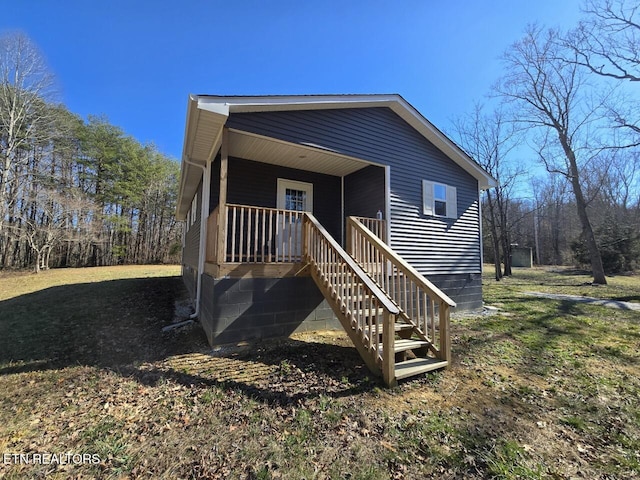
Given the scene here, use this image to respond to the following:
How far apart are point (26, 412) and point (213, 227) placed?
348 cm

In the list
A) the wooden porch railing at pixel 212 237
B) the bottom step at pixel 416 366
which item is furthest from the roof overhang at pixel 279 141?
the bottom step at pixel 416 366

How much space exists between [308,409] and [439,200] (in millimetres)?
7075

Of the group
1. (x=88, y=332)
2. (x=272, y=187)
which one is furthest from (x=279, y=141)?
(x=88, y=332)

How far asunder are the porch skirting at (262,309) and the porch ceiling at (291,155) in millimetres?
2877

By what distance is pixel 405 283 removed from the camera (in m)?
4.66

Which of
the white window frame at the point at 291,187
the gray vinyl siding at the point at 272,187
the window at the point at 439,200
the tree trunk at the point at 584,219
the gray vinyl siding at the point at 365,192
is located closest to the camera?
the gray vinyl siding at the point at 272,187

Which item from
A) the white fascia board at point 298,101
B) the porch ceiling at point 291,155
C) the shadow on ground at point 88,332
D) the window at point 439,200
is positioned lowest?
the shadow on ground at point 88,332

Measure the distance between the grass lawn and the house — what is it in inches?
23.1

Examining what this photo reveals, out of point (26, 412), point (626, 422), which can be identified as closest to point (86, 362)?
point (26, 412)

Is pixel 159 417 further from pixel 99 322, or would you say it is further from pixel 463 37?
pixel 463 37

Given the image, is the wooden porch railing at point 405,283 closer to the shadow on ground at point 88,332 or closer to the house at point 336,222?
the house at point 336,222

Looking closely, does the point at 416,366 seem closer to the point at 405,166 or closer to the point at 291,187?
the point at 405,166

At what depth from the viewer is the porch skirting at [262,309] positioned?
193 inches

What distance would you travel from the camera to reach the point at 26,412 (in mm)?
3107
